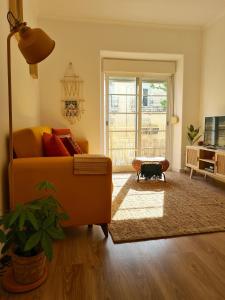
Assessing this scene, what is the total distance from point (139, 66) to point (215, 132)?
2009mm

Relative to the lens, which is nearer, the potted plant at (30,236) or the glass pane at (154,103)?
the potted plant at (30,236)

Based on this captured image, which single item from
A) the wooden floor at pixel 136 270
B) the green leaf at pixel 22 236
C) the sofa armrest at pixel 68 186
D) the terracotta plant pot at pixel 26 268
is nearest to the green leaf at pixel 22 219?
the green leaf at pixel 22 236

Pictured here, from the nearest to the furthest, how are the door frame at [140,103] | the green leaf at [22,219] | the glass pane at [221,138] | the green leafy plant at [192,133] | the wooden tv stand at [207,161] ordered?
the green leaf at [22,219] → the wooden tv stand at [207,161] → the glass pane at [221,138] → the green leafy plant at [192,133] → the door frame at [140,103]

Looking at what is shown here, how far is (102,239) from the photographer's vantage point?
204 cm

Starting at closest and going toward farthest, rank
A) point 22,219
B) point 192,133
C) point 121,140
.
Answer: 1. point 22,219
2. point 192,133
3. point 121,140

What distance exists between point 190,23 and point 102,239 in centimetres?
417

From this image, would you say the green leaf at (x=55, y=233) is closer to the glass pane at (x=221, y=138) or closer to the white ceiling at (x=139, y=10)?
the glass pane at (x=221, y=138)

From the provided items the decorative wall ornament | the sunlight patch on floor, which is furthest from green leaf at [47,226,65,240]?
the decorative wall ornament

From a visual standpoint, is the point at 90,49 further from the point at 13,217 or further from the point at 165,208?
the point at 13,217

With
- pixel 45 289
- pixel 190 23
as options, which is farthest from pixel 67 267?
pixel 190 23

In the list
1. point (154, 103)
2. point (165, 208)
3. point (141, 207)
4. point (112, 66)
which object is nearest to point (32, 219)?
point (141, 207)

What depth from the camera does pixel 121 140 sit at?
16.4 ft

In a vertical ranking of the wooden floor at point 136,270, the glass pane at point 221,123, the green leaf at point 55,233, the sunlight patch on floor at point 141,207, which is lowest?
the wooden floor at point 136,270

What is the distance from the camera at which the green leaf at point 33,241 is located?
128 centimetres
